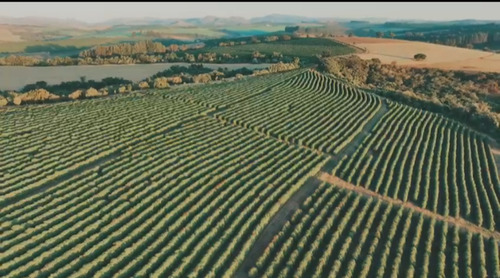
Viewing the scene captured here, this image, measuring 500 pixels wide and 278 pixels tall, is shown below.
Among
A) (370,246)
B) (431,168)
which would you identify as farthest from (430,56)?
(370,246)

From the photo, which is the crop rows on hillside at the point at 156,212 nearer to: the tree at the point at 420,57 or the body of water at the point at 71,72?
the body of water at the point at 71,72

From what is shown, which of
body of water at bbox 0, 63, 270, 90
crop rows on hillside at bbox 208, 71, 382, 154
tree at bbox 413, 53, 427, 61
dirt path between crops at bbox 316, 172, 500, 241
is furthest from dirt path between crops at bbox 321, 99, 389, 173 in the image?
tree at bbox 413, 53, 427, 61

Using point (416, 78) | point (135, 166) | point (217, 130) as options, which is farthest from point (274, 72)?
point (135, 166)

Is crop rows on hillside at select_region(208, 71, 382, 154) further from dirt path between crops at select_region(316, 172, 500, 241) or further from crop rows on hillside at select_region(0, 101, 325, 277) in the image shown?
dirt path between crops at select_region(316, 172, 500, 241)

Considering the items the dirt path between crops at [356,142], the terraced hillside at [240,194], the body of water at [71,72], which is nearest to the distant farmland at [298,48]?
the body of water at [71,72]

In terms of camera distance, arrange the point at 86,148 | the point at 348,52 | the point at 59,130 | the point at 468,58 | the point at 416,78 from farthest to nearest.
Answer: the point at 348,52 → the point at 468,58 → the point at 416,78 → the point at 59,130 → the point at 86,148

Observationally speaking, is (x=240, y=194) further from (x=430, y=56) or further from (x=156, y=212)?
(x=430, y=56)

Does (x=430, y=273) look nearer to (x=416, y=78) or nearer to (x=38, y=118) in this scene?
(x=38, y=118)
